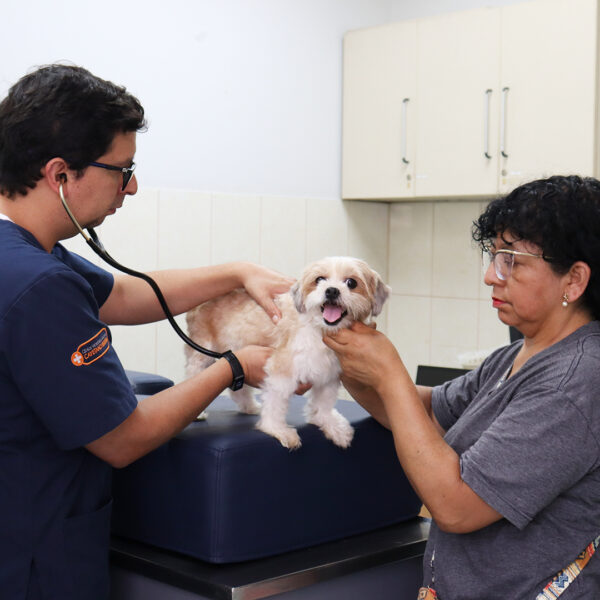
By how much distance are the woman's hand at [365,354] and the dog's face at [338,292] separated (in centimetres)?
4

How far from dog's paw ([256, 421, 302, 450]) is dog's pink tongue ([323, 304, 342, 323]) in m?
0.21

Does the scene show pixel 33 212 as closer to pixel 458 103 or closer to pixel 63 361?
pixel 63 361

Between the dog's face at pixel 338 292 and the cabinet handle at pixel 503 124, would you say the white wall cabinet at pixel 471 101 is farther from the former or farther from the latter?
the dog's face at pixel 338 292

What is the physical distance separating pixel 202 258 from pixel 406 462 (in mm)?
2164

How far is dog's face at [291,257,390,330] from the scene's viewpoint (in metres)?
1.52

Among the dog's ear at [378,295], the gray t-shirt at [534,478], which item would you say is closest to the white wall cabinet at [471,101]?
the dog's ear at [378,295]

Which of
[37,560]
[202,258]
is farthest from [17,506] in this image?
[202,258]

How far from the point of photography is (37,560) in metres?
1.25

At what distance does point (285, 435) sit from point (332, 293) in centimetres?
27

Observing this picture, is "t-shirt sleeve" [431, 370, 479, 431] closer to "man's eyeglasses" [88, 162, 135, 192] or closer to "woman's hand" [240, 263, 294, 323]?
"woman's hand" [240, 263, 294, 323]

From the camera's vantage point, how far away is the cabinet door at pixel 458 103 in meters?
3.43

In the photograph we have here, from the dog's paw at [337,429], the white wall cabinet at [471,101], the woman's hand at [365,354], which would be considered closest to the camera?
the woman's hand at [365,354]

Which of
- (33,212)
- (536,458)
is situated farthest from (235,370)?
(536,458)

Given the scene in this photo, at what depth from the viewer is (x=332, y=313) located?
1.52m
